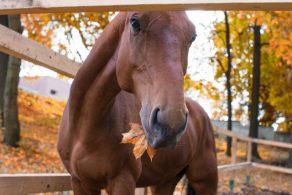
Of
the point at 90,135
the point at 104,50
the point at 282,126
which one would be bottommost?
the point at 282,126

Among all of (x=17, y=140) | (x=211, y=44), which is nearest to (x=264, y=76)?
(x=211, y=44)

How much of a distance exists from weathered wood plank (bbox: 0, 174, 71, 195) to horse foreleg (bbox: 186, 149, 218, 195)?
1391 mm

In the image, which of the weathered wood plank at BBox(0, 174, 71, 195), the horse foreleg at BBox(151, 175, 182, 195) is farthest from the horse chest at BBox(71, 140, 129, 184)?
the horse foreleg at BBox(151, 175, 182, 195)

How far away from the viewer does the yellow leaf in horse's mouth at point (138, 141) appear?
199 cm

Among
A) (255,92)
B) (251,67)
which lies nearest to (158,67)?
(255,92)

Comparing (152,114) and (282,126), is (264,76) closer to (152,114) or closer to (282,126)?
(282,126)

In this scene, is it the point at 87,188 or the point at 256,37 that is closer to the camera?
the point at 87,188

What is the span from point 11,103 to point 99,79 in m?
7.30

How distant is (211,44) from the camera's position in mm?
15836

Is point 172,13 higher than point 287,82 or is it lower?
higher

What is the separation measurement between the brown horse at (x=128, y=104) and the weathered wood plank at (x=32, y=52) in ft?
1.01

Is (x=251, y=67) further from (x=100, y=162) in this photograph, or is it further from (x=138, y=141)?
(x=138, y=141)

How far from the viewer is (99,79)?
2.62 meters

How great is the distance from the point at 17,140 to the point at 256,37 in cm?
861
